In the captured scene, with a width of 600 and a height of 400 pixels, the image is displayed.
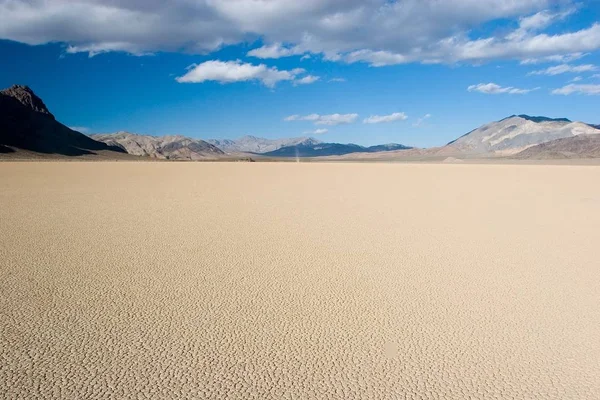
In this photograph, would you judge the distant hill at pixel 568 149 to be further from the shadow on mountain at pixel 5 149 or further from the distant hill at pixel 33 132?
the shadow on mountain at pixel 5 149

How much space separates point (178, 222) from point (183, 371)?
715 centimetres

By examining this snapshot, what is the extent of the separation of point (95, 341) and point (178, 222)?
6.49 m

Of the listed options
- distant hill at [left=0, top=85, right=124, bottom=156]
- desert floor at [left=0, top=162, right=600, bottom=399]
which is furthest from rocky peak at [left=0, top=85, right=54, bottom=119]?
desert floor at [left=0, top=162, right=600, bottom=399]

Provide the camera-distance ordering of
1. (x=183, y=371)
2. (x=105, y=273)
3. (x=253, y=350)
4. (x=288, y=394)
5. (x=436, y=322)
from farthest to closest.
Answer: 1. (x=105, y=273)
2. (x=436, y=322)
3. (x=253, y=350)
4. (x=183, y=371)
5. (x=288, y=394)

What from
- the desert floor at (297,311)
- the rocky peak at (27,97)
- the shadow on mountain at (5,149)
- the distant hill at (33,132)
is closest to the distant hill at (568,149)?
the distant hill at (33,132)

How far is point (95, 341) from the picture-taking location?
398 centimetres

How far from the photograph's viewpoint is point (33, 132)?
10594cm

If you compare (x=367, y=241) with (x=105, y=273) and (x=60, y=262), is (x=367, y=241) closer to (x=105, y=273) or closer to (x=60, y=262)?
(x=105, y=273)

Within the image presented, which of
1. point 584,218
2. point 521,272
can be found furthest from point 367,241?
point 584,218

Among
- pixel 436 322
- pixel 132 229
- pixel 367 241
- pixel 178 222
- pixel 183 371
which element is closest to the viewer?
pixel 183 371

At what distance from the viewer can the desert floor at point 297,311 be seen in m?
3.39

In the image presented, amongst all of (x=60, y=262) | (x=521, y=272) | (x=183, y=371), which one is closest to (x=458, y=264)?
(x=521, y=272)

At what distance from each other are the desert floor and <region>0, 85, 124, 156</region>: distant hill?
97.3 metres

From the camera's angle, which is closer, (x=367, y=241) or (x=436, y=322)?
(x=436, y=322)
